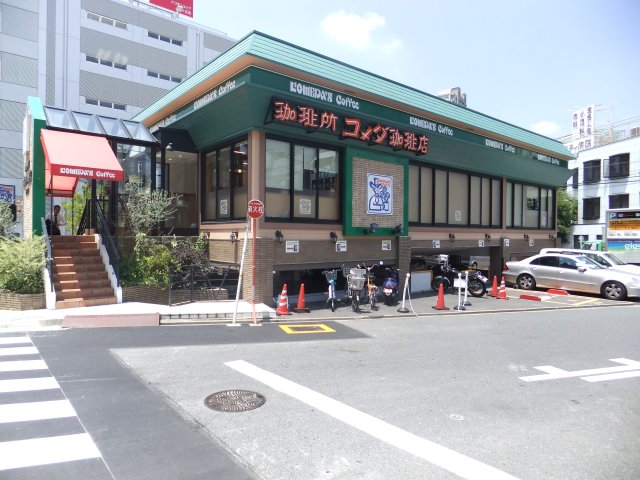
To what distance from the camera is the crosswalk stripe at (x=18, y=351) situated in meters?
7.34

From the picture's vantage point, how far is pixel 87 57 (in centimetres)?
3981

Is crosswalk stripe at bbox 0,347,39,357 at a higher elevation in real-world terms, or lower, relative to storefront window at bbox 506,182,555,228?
lower

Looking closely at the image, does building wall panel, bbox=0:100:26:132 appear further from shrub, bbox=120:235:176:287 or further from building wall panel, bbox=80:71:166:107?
shrub, bbox=120:235:176:287

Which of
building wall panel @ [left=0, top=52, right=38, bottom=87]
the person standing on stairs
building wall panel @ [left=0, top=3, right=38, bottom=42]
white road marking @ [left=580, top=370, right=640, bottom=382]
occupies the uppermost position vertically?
building wall panel @ [left=0, top=3, right=38, bottom=42]

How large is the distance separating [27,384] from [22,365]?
106 cm

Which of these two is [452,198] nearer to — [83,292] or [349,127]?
[349,127]

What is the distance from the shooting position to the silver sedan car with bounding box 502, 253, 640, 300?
1609 cm

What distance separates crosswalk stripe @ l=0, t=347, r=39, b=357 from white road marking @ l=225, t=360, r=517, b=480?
4059 mm

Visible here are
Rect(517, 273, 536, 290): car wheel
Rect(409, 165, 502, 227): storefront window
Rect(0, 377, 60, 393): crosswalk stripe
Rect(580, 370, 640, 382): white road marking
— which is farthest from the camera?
Rect(517, 273, 536, 290): car wheel

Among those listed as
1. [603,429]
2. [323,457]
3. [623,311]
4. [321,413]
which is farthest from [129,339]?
[623,311]

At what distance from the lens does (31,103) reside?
14570 mm

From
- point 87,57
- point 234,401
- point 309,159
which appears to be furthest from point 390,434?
point 87,57

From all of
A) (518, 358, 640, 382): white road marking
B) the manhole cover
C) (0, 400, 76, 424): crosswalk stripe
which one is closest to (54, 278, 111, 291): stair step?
(0, 400, 76, 424): crosswalk stripe

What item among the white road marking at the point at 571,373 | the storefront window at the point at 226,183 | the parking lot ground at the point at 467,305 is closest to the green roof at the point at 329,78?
the storefront window at the point at 226,183
